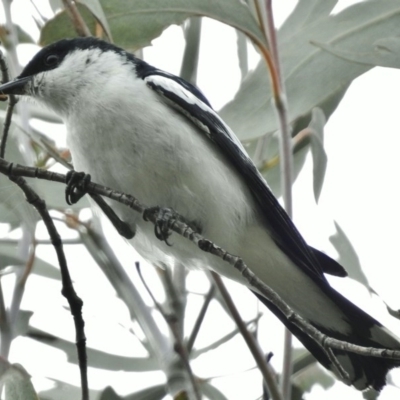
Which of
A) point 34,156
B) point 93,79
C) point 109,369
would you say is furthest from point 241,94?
point 109,369

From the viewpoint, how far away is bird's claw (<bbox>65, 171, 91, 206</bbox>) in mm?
2033

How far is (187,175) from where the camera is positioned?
2193 mm

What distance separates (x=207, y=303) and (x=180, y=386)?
0.79 feet

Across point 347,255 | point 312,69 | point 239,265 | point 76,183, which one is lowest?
point 239,265

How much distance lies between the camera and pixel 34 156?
2623 mm

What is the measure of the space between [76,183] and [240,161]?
19.0 inches

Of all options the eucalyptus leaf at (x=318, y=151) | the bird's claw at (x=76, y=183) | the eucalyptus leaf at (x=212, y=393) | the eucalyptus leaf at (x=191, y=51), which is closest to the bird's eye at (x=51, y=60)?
the eucalyptus leaf at (x=191, y=51)

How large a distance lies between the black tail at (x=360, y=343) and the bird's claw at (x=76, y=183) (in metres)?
0.65

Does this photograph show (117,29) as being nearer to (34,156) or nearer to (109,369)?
(34,156)

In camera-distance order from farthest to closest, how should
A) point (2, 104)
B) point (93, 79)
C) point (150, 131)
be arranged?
point (2, 104)
point (93, 79)
point (150, 131)

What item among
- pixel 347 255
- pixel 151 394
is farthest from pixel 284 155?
pixel 151 394

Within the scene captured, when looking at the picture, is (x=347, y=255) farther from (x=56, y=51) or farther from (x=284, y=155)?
(x=56, y=51)

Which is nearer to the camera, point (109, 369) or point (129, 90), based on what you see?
point (129, 90)

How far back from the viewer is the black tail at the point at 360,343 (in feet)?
7.38
